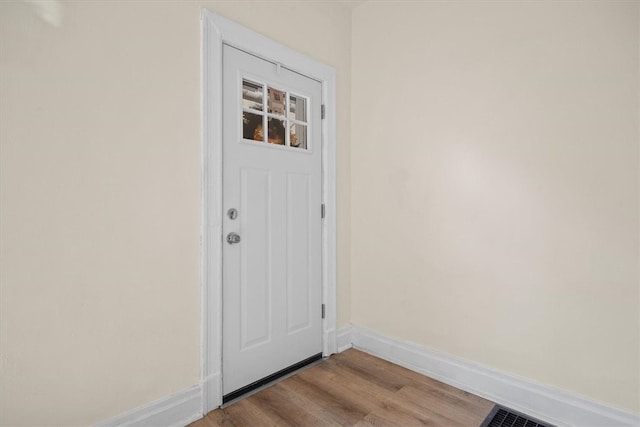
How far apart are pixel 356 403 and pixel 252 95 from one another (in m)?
2.03

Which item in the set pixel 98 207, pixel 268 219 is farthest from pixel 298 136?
pixel 98 207

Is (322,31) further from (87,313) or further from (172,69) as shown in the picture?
(87,313)

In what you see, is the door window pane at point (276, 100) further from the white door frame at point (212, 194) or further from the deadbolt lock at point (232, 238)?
the deadbolt lock at point (232, 238)

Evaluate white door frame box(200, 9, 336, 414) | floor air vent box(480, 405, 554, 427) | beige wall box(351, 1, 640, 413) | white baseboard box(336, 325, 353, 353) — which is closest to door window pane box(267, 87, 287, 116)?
white door frame box(200, 9, 336, 414)

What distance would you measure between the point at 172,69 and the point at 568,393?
2.74 meters

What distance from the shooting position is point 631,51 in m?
1.64

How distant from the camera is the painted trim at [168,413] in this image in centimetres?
163

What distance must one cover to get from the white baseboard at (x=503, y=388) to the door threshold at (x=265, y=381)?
0.51 metres

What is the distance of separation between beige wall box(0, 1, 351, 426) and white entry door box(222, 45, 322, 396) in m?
0.23

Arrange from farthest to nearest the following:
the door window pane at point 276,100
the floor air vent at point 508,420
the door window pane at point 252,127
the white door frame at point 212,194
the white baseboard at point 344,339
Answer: the white baseboard at point 344,339
the door window pane at point 276,100
the door window pane at point 252,127
the white door frame at point 212,194
the floor air vent at point 508,420

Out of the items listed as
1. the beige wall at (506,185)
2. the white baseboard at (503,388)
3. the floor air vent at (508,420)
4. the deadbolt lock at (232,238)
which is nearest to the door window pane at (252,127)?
the deadbolt lock at (232,238)

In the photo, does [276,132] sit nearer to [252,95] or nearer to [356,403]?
[252,95]

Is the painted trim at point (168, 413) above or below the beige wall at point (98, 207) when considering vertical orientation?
below

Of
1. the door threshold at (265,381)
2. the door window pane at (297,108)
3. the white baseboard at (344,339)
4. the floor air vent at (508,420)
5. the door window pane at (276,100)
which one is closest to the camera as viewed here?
the floor air vent at (508,420)
